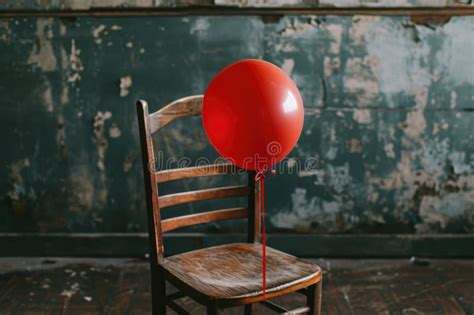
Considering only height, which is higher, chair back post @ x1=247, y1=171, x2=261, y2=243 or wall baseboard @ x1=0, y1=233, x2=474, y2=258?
chair back post @ x1=247, y1=171, x2=261, y2=243

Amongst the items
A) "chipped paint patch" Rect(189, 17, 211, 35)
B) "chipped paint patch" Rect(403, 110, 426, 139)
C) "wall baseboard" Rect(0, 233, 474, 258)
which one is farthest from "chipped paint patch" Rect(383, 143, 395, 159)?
"chipped paint patch" Rect(189, 17, 211, 35)

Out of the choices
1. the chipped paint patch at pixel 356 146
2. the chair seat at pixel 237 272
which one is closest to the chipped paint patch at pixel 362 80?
the chipped paint patch at pixel 356 146

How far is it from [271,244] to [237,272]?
4.64ft

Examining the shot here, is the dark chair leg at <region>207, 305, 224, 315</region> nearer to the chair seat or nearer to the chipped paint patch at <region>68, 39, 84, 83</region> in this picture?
the chair seat

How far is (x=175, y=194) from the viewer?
1.83 metres

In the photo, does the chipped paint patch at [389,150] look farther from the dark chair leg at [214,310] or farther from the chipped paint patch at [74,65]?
the dark chair leg at [214,310]

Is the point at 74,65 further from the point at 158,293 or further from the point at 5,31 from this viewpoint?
the point at 158,293

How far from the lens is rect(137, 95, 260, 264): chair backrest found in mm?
1727

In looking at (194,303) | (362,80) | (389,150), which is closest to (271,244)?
(194,303)

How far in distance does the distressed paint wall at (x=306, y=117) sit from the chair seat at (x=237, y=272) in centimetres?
126

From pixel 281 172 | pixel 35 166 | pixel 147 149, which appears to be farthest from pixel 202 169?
pixel 35 166

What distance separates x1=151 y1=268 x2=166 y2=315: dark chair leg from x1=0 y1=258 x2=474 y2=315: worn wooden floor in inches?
29.6

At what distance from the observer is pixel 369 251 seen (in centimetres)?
313

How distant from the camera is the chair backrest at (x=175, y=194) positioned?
1727mm
